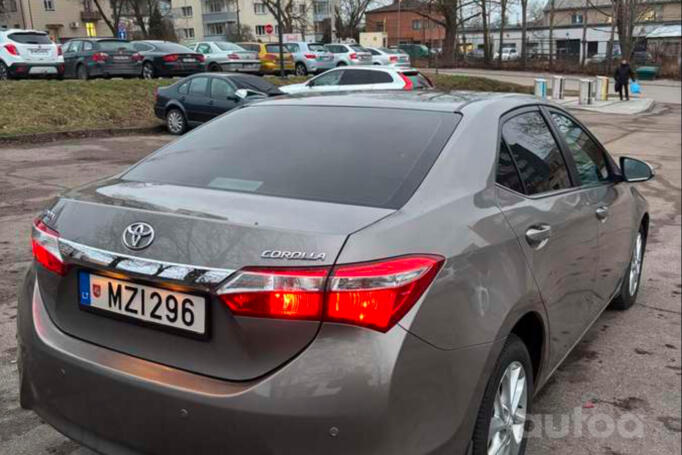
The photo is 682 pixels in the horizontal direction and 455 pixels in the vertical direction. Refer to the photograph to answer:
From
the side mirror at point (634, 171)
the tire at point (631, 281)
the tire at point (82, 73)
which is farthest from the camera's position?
the tire at point (82, 73)

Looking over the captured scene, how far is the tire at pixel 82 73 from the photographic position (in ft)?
66.9

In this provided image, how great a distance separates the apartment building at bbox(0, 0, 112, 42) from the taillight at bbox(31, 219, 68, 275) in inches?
2560

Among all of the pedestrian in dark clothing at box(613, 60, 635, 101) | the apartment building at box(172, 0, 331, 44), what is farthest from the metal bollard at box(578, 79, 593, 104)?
the apartment building at box(172, 0, 331, 44)

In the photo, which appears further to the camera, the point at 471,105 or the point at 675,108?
the point at 675,108

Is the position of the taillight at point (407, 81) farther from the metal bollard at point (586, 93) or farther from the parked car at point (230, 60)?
the metal bollard at point (586, 93)

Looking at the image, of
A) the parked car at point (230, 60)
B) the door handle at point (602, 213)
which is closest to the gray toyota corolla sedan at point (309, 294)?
the door handle at point (602, 213)

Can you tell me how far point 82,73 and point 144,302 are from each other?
20.8 metres

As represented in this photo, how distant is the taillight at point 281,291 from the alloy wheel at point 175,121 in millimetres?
13272

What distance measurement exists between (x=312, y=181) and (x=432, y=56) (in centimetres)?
5231

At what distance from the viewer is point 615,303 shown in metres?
4.58

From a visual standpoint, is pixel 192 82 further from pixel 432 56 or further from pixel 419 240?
pixel 432 56

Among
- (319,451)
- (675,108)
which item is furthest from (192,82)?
(675,108)

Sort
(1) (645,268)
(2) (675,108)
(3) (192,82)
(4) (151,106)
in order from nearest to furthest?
1. (1) (645,268)
2. (3) (192,82)
3. (4) (151,106)
4. (2) (675,108)

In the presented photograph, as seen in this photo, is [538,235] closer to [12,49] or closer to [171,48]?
[12,49]
